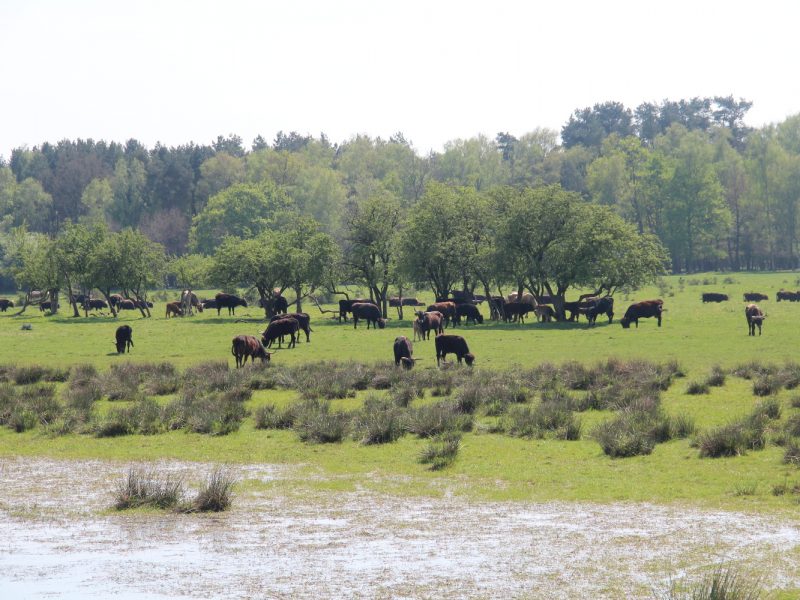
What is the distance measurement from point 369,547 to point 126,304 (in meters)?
72.8

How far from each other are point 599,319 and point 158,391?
36.8m

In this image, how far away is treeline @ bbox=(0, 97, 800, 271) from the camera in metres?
125

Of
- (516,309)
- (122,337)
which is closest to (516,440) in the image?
(122,337)

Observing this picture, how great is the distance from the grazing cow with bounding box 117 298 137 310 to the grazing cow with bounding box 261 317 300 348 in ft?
127

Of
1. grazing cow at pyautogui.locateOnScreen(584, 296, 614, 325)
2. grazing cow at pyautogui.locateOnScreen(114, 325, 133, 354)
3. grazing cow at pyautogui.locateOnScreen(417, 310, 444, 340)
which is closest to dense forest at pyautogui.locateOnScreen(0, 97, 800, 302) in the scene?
grazing cow at pyautogui.locateOnScreen(584, 296, 614, 325)

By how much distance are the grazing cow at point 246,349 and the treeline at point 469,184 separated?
234 feet

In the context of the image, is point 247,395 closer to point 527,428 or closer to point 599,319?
point 527,428

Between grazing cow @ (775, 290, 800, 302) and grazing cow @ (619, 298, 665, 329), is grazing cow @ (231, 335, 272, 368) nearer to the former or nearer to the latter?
grazing cow @ (619, 298, 665, 329)

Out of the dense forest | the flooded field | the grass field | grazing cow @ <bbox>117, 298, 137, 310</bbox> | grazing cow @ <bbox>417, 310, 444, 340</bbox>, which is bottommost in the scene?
the flooded field

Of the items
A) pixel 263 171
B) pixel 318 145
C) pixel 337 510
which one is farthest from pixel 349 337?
pixel 318 145

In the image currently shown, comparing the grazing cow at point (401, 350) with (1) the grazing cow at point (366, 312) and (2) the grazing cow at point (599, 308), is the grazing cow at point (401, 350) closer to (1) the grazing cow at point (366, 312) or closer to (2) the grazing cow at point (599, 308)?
(1) the grazing cow at point (366, 312)

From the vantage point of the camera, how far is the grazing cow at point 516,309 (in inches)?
2365

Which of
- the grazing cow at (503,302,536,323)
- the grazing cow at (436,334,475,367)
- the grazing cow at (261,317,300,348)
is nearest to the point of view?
the grazing cow at (436,334,475,367)

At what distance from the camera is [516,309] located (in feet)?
197
